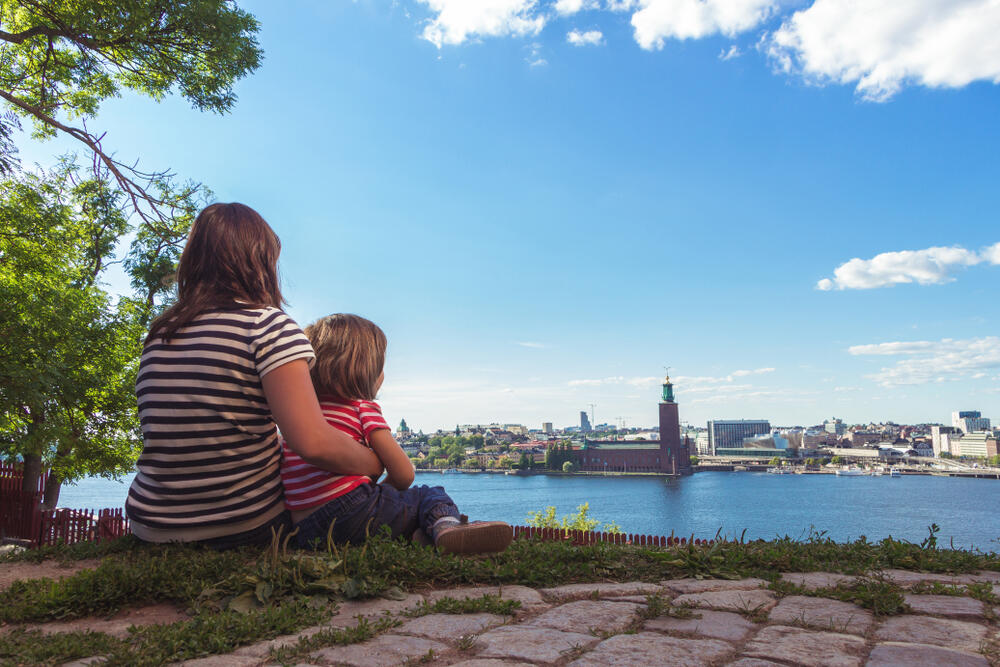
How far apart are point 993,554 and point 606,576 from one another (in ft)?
5.45

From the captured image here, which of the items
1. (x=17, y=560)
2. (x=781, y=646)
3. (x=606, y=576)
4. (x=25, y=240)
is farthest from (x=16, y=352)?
(x=781, y=646)

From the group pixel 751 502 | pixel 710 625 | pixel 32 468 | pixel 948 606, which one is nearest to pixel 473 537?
pixel 710 625

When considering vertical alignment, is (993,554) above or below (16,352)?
below

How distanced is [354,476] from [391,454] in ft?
0.65

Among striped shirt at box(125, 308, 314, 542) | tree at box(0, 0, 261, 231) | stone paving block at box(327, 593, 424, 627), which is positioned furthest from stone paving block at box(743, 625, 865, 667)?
tree at box(0, 0, 261, 231)

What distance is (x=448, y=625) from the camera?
1.67 m

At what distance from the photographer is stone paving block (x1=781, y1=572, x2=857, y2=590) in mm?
2098

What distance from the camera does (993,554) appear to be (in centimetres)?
262

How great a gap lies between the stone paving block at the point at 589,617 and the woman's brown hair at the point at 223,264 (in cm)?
129

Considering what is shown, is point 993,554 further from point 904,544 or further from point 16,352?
point 16,352

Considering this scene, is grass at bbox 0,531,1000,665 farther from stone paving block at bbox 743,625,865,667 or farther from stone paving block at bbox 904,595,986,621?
stone paving block at bbox 743,625,865,667

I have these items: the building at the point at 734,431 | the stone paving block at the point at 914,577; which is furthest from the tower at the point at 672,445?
the stone paving block at the point at 914,577

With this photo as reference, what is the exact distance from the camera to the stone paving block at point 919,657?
135 centimetres

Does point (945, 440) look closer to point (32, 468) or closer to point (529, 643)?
point (32, 468)
